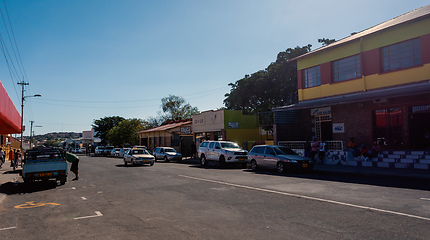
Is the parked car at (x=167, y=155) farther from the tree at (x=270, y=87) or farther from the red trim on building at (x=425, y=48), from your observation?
the red trim on building at (x=425, y=48)

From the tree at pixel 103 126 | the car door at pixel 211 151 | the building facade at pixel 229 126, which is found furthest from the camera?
the tree at pixel 103 126

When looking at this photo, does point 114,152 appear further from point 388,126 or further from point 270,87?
point 388,126

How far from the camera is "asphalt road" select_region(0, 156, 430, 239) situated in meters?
5.89

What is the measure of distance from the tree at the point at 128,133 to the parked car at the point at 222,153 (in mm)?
41986

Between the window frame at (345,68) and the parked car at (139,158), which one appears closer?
the window frame at (345,68)

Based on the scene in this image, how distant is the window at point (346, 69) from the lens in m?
20.4

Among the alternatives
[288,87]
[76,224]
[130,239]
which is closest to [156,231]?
[130,239]

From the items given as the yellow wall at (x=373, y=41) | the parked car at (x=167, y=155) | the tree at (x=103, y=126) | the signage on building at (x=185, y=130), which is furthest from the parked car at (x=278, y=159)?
the tree at (x=103, y=126)

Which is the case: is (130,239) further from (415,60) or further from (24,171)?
(415,60)

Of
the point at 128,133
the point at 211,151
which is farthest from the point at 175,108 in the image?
the point at 211,151

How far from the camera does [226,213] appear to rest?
24.7 feet

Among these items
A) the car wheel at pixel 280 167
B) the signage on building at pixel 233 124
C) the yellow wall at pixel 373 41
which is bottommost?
the car wheel at pixel 280 167

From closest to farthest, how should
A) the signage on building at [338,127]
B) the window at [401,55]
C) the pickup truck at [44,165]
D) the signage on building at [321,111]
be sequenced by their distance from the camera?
1. the pickup truck at [44,165]
2. the window at [401,55]
3. the signage on building at [338,127]
4. the signage on building at [321,111]

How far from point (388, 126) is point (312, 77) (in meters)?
6.86
